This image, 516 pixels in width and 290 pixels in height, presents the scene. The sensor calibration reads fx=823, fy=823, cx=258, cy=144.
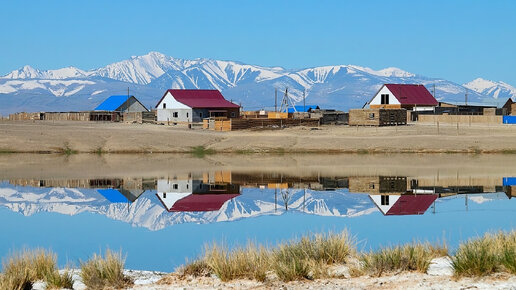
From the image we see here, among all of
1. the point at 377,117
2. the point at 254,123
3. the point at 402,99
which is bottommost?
the point at 254,123

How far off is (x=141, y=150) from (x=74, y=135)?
7.85 metres

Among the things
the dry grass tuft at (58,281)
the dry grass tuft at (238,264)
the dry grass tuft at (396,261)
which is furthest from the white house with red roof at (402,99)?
the dry grass tuft at (58,281)

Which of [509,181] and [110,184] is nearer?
[509,181]

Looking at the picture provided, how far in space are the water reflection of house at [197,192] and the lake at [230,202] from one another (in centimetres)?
6

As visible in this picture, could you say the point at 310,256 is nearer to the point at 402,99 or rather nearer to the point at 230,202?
the point at 230,202

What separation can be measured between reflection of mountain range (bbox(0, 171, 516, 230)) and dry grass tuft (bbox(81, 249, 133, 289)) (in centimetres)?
1038

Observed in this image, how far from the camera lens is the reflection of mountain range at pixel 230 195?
1205 inches

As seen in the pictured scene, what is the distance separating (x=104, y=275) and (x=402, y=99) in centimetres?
10629

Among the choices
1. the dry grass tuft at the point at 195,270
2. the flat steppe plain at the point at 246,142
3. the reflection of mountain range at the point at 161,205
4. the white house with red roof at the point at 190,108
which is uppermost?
the white house with red roof at the point at 190,108

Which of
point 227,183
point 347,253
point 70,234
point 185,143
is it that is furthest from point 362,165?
point 347,253

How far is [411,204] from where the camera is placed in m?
31.9

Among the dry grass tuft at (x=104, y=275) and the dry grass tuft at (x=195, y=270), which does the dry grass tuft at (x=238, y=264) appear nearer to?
the dry grass tuft at (x=195, y=270)

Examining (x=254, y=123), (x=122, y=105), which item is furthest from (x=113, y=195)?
(x=122, y=105)

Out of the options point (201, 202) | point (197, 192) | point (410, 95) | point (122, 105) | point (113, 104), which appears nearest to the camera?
point (201, 202)
